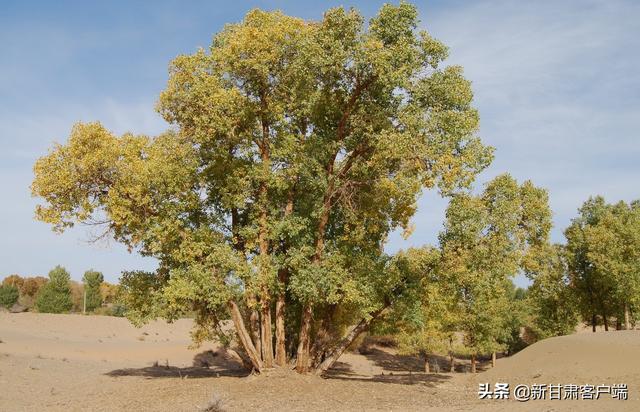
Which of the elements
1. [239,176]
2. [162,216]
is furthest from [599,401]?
[162,216]

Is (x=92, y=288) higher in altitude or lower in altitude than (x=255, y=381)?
higher

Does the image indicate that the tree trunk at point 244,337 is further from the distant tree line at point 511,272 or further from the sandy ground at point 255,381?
the distant tree line at point 511,272

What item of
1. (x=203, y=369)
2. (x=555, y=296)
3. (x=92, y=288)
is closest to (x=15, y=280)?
(x=92, y=288)

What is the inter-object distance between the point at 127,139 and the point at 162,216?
2919 mm

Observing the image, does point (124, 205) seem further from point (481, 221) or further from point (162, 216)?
point (481, 221)

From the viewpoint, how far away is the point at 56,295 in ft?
204

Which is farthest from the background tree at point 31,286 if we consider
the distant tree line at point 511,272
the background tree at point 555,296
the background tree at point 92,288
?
the background tree at point 555,296

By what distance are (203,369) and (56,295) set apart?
3830cm

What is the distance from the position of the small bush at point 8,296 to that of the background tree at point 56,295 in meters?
4.93

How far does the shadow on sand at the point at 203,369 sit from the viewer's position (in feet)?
89.0

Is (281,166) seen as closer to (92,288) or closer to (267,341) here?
(267,341)

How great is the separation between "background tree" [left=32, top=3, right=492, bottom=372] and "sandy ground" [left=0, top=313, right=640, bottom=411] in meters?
2.36

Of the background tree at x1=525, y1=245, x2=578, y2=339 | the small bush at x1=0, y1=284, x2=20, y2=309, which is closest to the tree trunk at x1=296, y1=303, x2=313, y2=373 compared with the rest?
the background tree at x1=525, y1=245, x2=578, y2=339

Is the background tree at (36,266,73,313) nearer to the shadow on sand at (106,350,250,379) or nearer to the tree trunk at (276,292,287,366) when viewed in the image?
the shadow on sand at (106,350,250,379)
